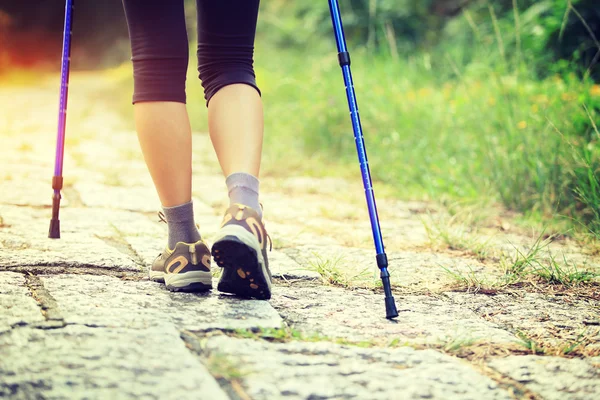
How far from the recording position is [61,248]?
2.10m

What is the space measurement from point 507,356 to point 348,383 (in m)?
0.41

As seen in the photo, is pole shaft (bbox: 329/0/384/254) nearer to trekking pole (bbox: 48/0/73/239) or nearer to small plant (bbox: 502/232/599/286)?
small plant (bbox: 502/232/599/286)

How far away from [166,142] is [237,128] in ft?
0.59

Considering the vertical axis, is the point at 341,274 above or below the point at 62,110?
below

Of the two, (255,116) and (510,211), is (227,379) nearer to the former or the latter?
(255,116)

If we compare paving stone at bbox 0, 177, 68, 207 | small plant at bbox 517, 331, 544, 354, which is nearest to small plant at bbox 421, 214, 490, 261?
small plant at bbox 517, 331, 544, 354

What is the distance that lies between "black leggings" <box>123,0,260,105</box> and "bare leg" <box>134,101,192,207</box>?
30mm

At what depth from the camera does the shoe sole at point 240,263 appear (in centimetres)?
155

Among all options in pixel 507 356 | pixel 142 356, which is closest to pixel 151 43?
pixel 142 356

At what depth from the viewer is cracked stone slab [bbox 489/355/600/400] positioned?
4.22 feet

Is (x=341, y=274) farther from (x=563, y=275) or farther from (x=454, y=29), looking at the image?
(x=454, y=29)

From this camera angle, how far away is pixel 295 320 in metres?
1.58

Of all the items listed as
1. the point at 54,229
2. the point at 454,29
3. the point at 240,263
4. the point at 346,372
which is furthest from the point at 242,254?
the point at 454,29

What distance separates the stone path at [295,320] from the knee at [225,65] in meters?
0.55
